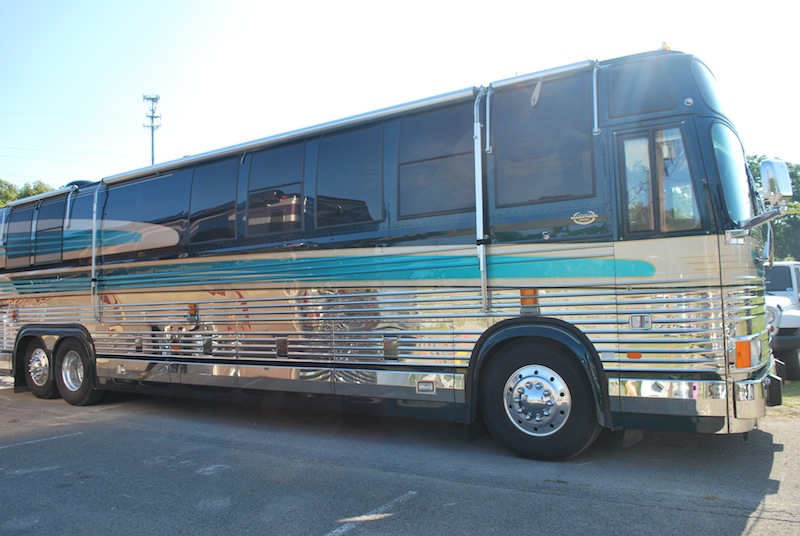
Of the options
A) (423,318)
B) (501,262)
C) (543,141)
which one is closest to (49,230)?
(423,318)

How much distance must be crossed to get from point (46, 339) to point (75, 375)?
858 millimetres

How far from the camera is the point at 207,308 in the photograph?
7.98m

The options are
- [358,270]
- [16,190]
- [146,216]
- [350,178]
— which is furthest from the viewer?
[16,190]

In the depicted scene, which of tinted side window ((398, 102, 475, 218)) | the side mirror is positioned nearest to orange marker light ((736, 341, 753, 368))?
the side mirror

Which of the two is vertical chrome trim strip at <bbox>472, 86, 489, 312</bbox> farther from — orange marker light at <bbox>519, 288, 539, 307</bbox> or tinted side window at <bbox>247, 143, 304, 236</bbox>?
tinted side window at <bbox>247, 143, 304, 236</bbox>

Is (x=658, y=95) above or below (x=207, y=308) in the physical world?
above

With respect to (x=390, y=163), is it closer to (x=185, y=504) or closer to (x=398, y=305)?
(x=398, y=305)

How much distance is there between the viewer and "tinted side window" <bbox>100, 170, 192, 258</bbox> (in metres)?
8.45

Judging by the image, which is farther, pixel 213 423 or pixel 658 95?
pixel 213 423

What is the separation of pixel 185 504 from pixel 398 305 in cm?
268

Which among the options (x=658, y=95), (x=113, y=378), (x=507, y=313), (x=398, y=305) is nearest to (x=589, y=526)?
(x=507, y=313)

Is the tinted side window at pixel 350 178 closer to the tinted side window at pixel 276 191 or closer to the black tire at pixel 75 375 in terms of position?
the tinted side window at pixel 276 191

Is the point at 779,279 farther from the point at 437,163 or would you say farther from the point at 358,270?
the point at 358,270

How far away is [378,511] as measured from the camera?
14.4 ft
